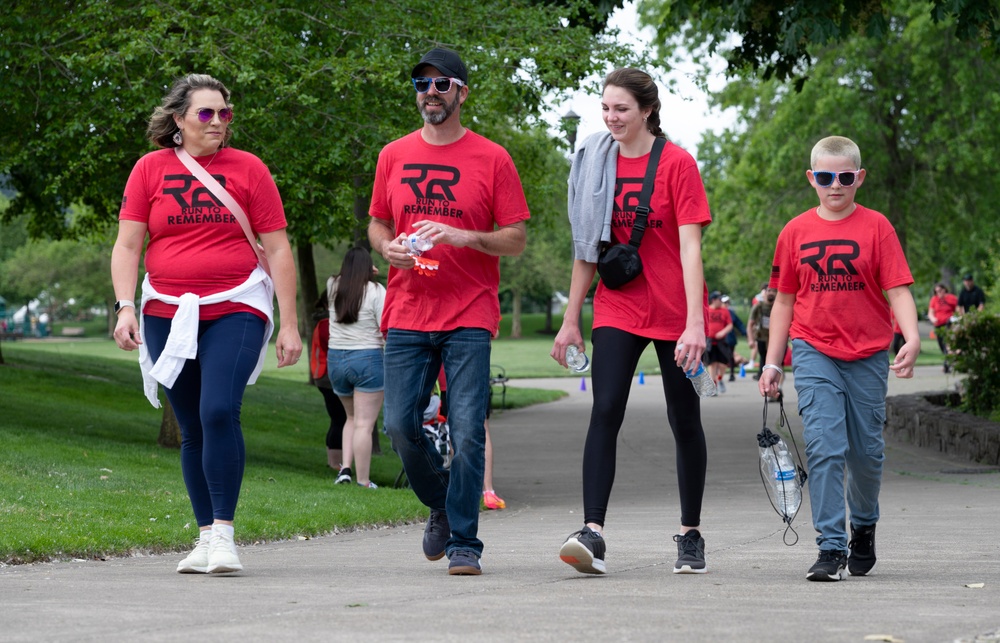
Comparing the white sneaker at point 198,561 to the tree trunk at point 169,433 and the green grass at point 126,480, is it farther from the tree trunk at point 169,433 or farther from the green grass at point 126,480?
the tree trunk at point 169,433

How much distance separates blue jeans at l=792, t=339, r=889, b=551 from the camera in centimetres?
602

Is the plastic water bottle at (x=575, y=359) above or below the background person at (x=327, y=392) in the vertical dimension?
above

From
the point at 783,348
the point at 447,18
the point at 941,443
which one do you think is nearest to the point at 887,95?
the point at 941,443

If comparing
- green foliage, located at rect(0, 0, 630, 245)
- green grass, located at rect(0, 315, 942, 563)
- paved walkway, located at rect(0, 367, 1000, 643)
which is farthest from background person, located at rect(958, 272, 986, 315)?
paved walkway, located at rect(0, 367, 1000, 643)

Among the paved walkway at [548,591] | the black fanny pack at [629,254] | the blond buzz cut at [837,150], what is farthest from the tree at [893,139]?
the black fanny pack at [629,254]

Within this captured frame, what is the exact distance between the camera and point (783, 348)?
6.26 metres

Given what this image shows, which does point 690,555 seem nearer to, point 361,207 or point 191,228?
point 191,228

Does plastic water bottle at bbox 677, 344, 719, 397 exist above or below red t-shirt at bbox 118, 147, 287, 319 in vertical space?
below

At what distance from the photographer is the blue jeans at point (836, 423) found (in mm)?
6020

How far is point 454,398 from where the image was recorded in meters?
5.98

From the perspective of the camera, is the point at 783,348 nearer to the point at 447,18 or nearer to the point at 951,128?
the point at 447,18

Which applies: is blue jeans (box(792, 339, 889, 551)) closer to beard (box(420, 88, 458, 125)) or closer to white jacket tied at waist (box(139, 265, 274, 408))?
beard (box(420, 88, 458, 125))

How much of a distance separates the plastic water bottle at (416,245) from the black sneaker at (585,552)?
1.25 meters

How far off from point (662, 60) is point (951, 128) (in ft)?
84.7
